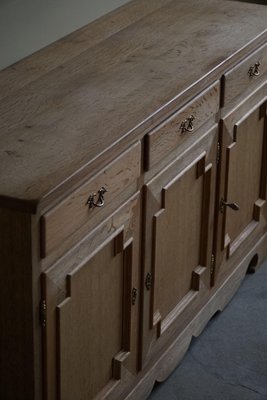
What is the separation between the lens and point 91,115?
2283 millimetres

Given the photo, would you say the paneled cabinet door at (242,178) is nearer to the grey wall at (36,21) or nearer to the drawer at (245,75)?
the drawer at (245,75)

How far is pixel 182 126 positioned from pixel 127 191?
1.00ft

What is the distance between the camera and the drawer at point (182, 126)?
2389mm

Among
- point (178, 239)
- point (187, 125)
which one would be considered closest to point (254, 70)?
point (187, 125)

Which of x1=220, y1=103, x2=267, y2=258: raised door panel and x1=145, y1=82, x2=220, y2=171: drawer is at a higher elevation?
x1=145, y1=82, x2=220, y2=171: drawer

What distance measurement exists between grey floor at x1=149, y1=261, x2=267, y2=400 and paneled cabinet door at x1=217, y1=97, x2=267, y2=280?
20 cm

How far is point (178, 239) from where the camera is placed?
2.68 meters

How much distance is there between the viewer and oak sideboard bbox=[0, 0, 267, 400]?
204 centimetres

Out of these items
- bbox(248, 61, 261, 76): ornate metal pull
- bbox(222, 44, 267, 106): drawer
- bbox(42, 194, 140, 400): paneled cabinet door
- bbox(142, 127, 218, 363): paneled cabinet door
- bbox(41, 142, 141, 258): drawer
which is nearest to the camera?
bbox(41, 142, 141, 258): drawer

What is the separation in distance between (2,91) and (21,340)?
2.18 ft

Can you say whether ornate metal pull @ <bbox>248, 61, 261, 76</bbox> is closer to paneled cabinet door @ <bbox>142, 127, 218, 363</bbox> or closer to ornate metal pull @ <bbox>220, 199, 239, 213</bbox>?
paneled cabinet door @ <bbox>142, 127, 218, 363</bbox>

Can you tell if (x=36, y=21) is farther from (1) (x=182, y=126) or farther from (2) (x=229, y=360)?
(2) (x=229, y=360)

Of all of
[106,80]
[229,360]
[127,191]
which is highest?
[106,80]

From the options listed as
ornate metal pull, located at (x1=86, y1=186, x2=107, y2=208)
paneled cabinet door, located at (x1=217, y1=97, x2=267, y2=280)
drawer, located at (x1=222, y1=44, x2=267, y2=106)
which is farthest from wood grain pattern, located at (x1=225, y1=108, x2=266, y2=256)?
ornate metal pull, located at (x1=86, y1=186, x2=107, y2=208)
